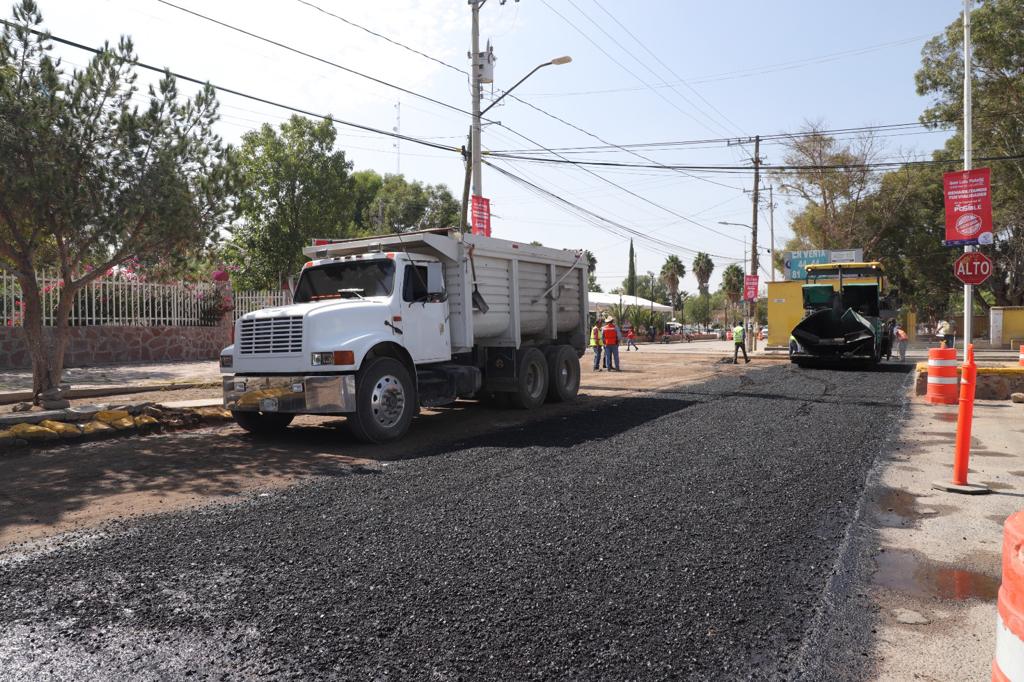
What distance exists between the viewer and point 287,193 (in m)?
26.1

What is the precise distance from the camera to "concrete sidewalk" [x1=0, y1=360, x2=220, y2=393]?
13.9 m

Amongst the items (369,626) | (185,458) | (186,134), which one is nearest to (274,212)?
(186,134)

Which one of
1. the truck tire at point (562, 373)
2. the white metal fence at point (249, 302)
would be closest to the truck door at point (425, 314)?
the truck tire at point (562, 373)

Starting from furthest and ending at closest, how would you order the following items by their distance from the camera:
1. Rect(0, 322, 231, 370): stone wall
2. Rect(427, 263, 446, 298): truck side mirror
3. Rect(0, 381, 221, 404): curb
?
Rect(0, 322, 231, 370): stone wall, Rect(0, 381, 221, 404): curb, Rect(427, 263, 446, 298): truck side mirror

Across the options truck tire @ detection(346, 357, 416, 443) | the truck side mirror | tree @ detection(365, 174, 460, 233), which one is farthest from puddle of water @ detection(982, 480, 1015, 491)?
tree @ detection(365, 174, 460, 233)

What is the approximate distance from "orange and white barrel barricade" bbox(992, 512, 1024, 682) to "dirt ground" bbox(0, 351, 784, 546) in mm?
5578

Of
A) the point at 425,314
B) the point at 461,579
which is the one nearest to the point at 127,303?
the point at 425,314

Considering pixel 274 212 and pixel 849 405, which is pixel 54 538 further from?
pixel 274 212

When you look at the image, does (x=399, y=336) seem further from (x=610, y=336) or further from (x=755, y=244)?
(x=755, y=244)

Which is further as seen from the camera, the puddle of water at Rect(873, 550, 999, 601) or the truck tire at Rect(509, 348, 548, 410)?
the truck tire at Rect(509, 348, 548, 410)

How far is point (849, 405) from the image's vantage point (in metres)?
12.3

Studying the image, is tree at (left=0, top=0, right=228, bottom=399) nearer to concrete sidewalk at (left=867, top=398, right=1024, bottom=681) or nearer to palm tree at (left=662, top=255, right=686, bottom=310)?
concrete sidewalk at (left=867, top=398, right=1024, bottom=681)

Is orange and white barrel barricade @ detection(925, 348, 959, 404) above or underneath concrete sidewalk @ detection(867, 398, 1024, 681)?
above

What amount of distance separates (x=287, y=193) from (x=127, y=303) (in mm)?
8677
